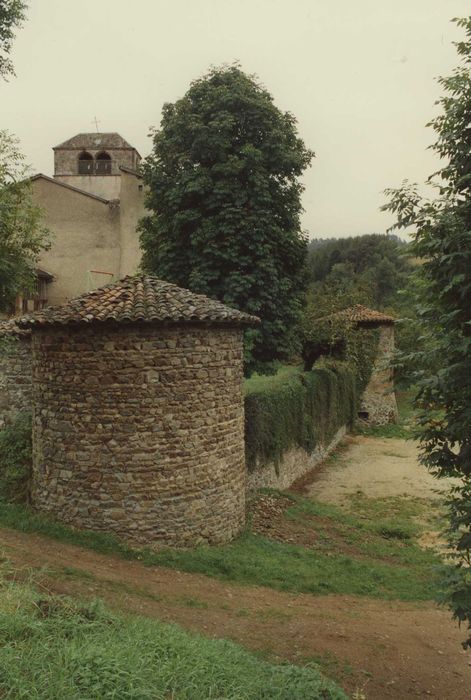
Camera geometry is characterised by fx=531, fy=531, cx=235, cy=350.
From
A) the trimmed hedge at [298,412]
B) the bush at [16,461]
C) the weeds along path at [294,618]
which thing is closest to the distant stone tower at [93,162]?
the trimmed hedge at [298,412]

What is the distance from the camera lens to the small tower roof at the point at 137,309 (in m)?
9.28

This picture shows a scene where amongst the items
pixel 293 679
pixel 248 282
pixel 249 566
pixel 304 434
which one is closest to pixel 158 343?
pixel 249 566

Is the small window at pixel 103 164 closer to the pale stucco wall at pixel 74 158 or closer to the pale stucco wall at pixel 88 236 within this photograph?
the pale stucco wall at pixel 74 158

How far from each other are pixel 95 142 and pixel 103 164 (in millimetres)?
1911

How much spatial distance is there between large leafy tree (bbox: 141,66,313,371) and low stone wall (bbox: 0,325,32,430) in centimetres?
506

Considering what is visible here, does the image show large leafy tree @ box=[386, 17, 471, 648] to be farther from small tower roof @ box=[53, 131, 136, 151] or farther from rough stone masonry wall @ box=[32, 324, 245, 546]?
small tower roof @ box=[53, 131, 136, 151]

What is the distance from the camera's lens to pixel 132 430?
948 centimetres

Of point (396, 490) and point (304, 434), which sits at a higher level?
point (304, 434)

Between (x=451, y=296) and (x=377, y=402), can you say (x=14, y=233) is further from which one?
(x=377, y=402)

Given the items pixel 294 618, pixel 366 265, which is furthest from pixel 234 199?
pixel 366 265

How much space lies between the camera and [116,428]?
373 inches

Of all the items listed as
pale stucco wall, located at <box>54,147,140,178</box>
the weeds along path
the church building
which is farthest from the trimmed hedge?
pale stucco wall, located at <box>54,147,140,178</box>

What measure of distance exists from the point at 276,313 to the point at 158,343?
7.57 meters

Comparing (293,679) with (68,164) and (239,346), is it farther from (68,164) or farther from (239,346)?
(68,164)
